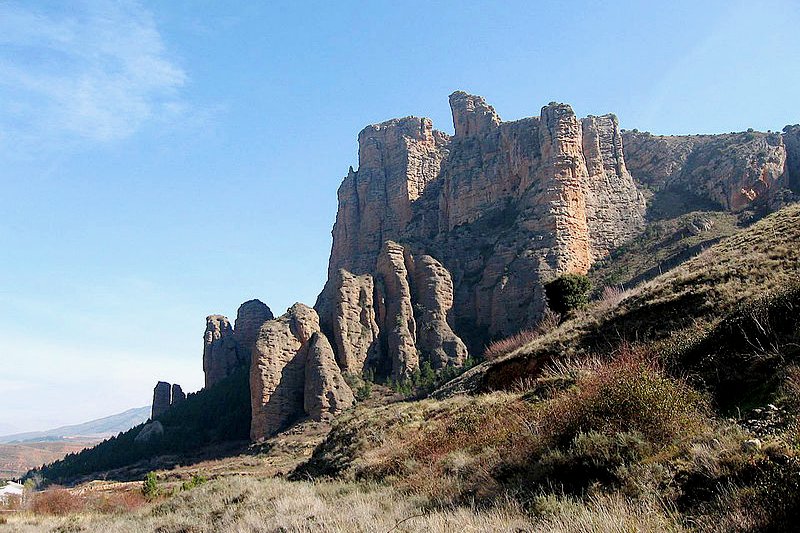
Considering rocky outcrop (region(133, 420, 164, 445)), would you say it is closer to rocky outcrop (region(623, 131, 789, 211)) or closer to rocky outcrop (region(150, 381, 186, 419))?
rocky outcrop (region(150, 381, 186, 419))

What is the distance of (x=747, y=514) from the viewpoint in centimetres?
452

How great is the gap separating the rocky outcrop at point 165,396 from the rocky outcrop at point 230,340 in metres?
8.77

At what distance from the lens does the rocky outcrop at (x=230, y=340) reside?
7869 cm

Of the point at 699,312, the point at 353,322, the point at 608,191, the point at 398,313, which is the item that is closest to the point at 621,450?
the point at 699,312

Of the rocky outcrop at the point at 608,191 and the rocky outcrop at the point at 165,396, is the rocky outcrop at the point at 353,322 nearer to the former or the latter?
the rocky outcrop at the point at 608,191

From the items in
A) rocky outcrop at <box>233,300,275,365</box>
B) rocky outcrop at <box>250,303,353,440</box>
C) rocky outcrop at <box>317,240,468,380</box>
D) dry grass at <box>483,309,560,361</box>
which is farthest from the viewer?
rocky outcrop at <box>233,300,275,365</box>

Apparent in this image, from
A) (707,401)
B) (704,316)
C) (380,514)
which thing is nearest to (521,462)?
(380,514)

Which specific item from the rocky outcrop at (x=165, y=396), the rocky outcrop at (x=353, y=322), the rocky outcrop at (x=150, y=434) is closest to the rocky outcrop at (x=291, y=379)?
the rocky outcrop at (x=353, y=322)

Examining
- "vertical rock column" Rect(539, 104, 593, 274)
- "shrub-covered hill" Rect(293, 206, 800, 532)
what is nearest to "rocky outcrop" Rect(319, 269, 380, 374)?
"vertical rock column" Rect(539, 104, 593, 274)

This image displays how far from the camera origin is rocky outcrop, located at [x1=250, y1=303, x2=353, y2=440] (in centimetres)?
5069

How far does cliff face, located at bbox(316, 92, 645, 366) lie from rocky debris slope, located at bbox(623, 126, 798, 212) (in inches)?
300

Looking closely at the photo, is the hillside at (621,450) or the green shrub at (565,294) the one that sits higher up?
the green shrub at (565,294)

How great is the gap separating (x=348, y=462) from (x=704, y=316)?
10.2 m

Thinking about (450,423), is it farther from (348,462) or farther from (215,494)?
(215,494)
